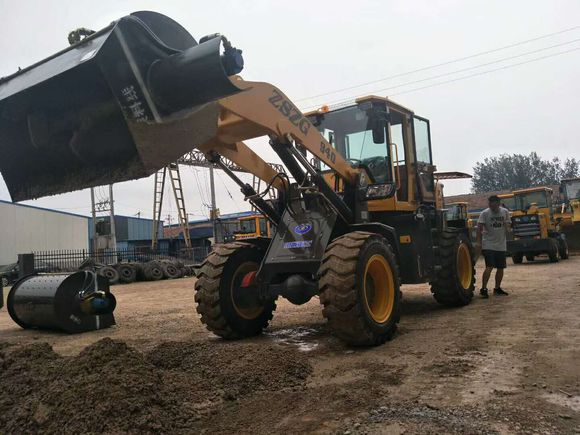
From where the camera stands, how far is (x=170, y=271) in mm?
22250

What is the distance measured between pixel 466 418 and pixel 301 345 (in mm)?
2659

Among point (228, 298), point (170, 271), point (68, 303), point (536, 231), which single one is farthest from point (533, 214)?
point (68, 303)

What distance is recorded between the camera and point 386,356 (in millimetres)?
4848

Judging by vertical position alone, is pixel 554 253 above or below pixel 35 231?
below

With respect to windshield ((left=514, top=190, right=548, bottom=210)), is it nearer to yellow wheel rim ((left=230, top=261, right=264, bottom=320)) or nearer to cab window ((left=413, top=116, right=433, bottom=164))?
cab window ((left=413, top=116, right=433, bottom=164))

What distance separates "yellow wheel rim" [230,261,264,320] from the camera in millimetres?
6113

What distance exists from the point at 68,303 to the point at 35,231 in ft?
101

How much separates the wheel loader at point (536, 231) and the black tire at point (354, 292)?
13.7 m

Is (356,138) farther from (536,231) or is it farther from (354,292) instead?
(536,231)

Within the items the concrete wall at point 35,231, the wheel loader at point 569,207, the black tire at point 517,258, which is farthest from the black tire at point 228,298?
the concrete wall at point 35,231

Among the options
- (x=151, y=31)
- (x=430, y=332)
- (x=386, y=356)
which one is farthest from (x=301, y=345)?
(x=151, y=31)

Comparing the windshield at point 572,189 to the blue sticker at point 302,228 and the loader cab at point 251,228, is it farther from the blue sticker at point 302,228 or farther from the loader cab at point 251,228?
the blue sticker at point 302,228

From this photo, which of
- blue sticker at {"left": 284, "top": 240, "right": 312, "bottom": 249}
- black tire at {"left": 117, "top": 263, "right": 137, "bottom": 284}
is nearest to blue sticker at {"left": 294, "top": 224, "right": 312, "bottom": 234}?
blue sticker at {"left": 284, "top": 240, "right": 312, "bottom": 249}

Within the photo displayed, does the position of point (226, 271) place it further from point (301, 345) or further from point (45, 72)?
point (45, 72)
